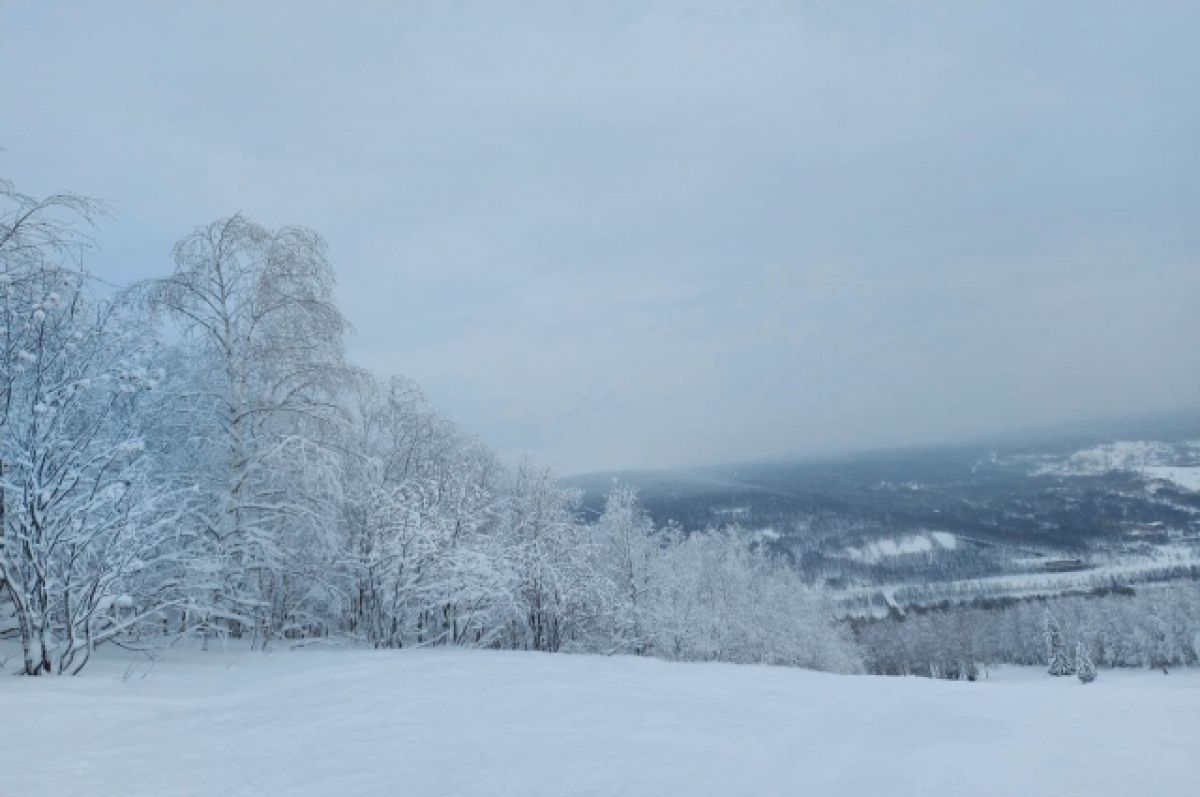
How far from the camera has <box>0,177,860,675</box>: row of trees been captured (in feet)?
23.5

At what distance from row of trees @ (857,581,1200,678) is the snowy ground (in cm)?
5663

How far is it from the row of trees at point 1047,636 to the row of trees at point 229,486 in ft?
169

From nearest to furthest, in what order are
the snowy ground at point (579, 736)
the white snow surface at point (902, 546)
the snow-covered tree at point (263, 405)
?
the snowy ground at point (579, 736)
the snow-covered tree at point (263, 405)
the white snow surface at point (902, 546)

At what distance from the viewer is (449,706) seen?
537cm

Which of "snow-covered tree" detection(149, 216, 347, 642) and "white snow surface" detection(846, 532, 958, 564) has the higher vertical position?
"snow-covered tree" detection(149, 216, 347, 642)

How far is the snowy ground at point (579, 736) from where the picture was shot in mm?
3842

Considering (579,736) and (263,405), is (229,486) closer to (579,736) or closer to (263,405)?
(263,405)

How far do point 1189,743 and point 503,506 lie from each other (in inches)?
760

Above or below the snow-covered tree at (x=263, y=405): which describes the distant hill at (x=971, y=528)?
below

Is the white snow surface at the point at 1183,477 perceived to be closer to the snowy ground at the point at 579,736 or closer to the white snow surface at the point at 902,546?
the white snow surface at the point at 902,546

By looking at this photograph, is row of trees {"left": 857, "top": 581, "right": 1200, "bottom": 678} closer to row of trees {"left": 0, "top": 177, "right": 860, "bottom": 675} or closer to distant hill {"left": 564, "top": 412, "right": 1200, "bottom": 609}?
distant hill {"left": 564, "top": 412, "right": 1200, "bottom": 609}

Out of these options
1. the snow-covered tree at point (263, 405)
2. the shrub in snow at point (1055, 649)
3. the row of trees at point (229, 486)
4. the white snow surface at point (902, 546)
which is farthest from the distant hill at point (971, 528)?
the snow-covered tree at point (263, 405)

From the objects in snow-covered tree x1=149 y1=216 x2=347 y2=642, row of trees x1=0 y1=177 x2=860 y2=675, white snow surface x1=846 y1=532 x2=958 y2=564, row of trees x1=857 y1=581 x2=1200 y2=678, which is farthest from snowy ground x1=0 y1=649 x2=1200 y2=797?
white snow surface x1=846 y1=532 x2=958 y2=564

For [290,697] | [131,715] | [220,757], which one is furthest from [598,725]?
[131,715]
